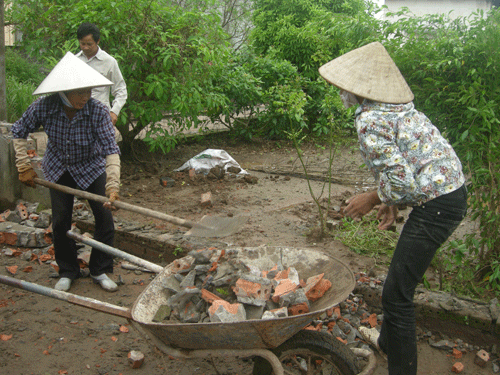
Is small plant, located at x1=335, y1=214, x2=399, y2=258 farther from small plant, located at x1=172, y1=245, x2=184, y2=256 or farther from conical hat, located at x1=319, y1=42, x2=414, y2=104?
conical hat, located at x1=319, y1=42, x2=414, y2=104

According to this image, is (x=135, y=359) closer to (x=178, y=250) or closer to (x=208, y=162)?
(x=178, y=250)

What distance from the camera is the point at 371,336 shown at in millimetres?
3275

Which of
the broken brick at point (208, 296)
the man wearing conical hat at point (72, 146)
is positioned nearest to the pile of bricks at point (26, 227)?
the man wearing conical hat at point (72, 146)

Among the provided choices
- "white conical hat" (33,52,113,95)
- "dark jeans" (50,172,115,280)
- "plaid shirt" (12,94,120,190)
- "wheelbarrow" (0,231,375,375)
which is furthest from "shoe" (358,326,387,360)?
"white conical hat" (33,52,113,95)

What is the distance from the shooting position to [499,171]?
135 inches

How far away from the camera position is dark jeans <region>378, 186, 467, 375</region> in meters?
2.46

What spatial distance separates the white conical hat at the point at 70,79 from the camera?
3.16 metres

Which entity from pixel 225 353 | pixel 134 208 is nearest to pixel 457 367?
pixel 225 353

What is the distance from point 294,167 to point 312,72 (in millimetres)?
3777

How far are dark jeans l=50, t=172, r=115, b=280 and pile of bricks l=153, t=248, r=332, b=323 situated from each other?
4.32 feet

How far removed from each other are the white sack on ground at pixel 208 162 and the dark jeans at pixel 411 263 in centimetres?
493

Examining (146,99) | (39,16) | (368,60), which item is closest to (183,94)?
(146,99)

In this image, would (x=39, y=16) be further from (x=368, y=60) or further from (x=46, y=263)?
(x=368, y=60)

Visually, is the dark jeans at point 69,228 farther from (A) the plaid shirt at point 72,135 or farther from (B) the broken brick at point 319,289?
(B) the broken brick at point 319,289
